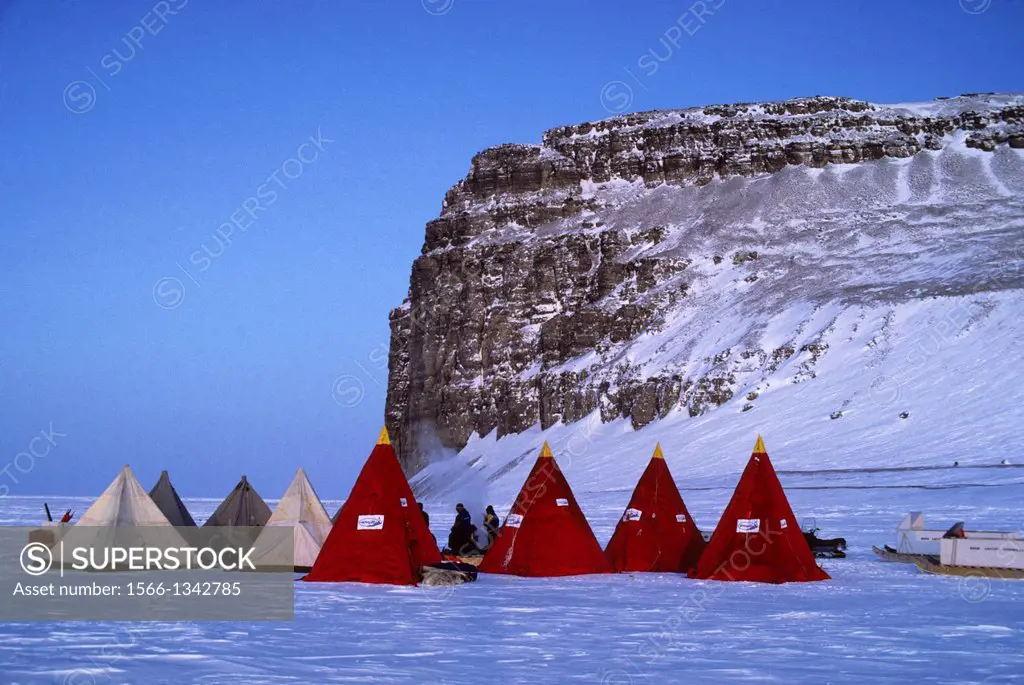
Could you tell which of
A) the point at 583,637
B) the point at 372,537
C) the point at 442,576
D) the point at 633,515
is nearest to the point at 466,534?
the point at 633,515

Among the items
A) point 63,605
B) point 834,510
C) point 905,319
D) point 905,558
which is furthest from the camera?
point 905,319

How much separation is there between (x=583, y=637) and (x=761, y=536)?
659cm

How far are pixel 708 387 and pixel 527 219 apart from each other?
123 ft

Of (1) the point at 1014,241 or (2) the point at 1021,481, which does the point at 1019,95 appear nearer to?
(1) the point at 1014,241

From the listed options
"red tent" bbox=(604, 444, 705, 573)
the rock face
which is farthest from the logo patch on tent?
the rock face

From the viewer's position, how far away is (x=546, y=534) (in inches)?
769

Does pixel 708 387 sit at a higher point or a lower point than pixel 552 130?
lower

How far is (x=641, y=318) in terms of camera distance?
306 ft

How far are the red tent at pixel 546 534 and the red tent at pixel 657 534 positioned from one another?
1233mm

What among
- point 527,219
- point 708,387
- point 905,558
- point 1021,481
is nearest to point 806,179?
point 527,219

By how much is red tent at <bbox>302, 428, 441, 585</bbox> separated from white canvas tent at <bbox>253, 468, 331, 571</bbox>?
231cm

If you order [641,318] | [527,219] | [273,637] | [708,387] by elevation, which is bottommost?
[273,637]

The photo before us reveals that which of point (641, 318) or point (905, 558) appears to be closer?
point (905, 558)

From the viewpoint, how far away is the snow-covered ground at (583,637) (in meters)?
9.97
